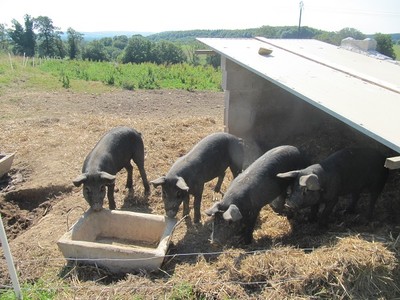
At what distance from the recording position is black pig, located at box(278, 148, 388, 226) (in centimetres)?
496

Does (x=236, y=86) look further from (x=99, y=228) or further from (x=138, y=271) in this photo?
(x=138, y=271)

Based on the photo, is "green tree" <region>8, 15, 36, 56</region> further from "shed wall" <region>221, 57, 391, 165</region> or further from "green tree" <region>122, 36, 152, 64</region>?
"shed wall" <region>221, 57, 391, 165</region>

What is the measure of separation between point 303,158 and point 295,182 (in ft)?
2.90

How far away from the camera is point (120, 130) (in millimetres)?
6336

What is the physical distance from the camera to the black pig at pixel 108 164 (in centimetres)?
519

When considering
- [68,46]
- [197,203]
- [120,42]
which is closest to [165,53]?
[68,46]

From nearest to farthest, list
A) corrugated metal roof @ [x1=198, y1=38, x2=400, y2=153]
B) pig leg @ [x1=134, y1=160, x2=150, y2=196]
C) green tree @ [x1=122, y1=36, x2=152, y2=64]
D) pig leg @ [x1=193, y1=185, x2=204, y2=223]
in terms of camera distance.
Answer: corrugated metal roof @ [x1=198, y1=38, x2=400, y2=153], pig leg @ [x1=193, y1=185, x2=204, y2=223], pig leg @ [x1=134, y1=160, x2=150, y2=196], green tree @ [x1=122, y1=36, x2=152, y2=64]

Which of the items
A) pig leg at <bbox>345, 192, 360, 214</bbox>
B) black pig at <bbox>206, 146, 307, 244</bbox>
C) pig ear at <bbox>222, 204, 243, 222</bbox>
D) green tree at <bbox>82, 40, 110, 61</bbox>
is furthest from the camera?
green tree at <bbox>82, 40, 110, 61</bbox>

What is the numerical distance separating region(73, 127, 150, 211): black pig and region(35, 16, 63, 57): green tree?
81.8 metres

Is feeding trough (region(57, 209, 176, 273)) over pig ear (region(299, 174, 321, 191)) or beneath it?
beneath

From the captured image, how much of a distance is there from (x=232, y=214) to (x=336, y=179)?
1718 millimetres

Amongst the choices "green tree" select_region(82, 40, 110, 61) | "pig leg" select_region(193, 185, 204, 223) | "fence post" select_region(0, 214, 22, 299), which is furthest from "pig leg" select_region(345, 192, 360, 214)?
"green tree" select_region(82, 40, 110, 61)

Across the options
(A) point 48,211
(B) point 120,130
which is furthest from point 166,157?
(A) point 48,211

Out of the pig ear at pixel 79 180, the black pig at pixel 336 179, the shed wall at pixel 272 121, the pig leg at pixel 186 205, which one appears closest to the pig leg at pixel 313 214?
the black pig at pixel 336 179
